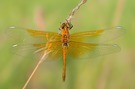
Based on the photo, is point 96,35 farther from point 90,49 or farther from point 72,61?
point 72,61

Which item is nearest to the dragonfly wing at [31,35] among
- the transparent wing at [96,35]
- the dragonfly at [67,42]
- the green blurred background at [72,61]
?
the dragonfly at [67,42]

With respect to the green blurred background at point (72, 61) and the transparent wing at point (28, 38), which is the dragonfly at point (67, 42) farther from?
the green blurred background at point (72, 61)

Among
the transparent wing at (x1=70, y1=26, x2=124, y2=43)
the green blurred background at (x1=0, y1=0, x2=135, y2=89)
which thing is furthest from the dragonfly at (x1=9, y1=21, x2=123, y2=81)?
the green blurred background at (x1=0, y1=0, x2=135, y2=89)

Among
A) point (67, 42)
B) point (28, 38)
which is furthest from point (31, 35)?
point (67, 42)

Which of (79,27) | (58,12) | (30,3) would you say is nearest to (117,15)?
(79,27)

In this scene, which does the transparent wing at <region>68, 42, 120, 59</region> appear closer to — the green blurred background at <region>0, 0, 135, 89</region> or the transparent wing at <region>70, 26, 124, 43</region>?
the transparent wing at <region>70, 26, 124, 43</region>
